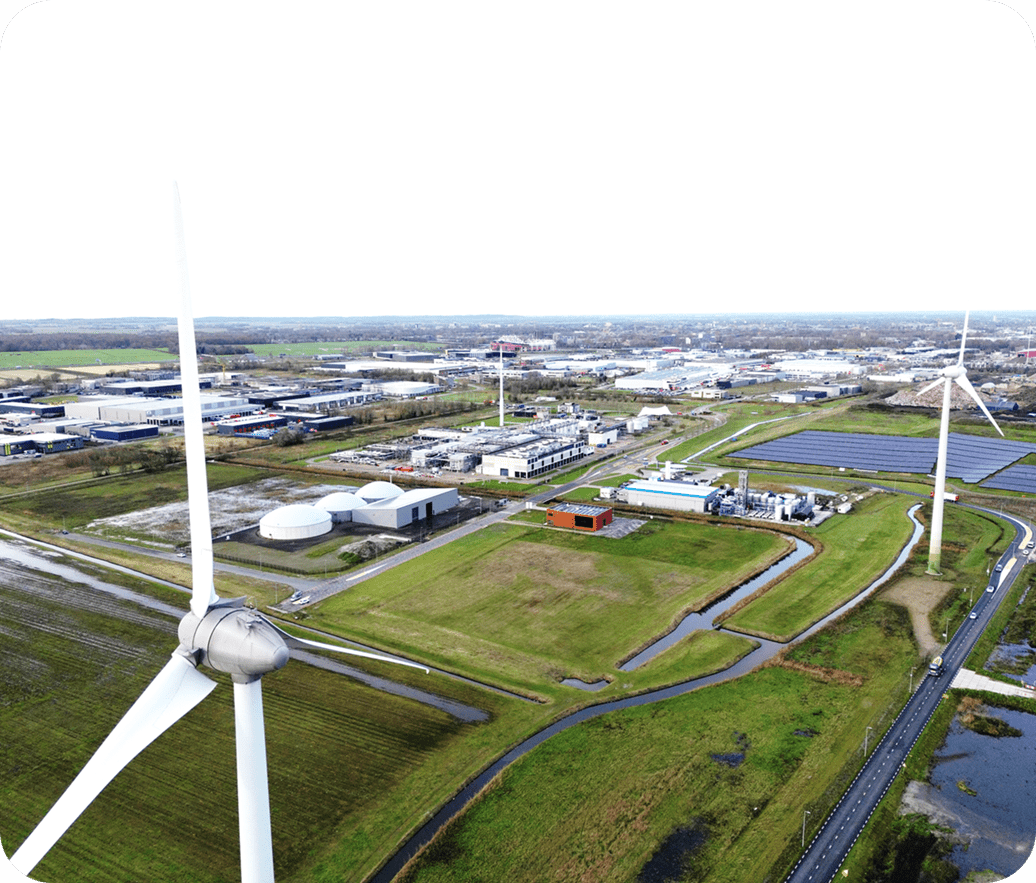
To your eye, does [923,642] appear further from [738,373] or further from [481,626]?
[738,373]

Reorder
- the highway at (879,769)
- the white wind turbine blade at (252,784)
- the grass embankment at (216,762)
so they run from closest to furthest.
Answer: the white wind turbine blade at (252,784)
the highway at (879,769)
the grass embankment at (216,762)

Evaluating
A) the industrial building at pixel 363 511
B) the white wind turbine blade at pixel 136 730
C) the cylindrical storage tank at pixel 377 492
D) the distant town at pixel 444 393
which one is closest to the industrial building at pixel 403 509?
the industrial building at pixel 363 511

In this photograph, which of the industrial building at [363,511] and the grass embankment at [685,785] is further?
the industrial building at [363,511]

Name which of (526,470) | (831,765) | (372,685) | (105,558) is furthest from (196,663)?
(526,470)

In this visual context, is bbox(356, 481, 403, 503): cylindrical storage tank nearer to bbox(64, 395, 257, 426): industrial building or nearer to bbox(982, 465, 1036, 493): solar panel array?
bbox(982, 465, 1036, 493): solar panel array

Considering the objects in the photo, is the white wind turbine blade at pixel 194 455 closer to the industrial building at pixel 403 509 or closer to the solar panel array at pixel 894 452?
the industrial building at pixel 403 509

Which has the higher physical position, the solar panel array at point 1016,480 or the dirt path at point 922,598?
the solar panel array at point 1016,480

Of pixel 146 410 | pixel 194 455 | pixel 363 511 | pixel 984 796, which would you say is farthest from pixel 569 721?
pixel 146 410
